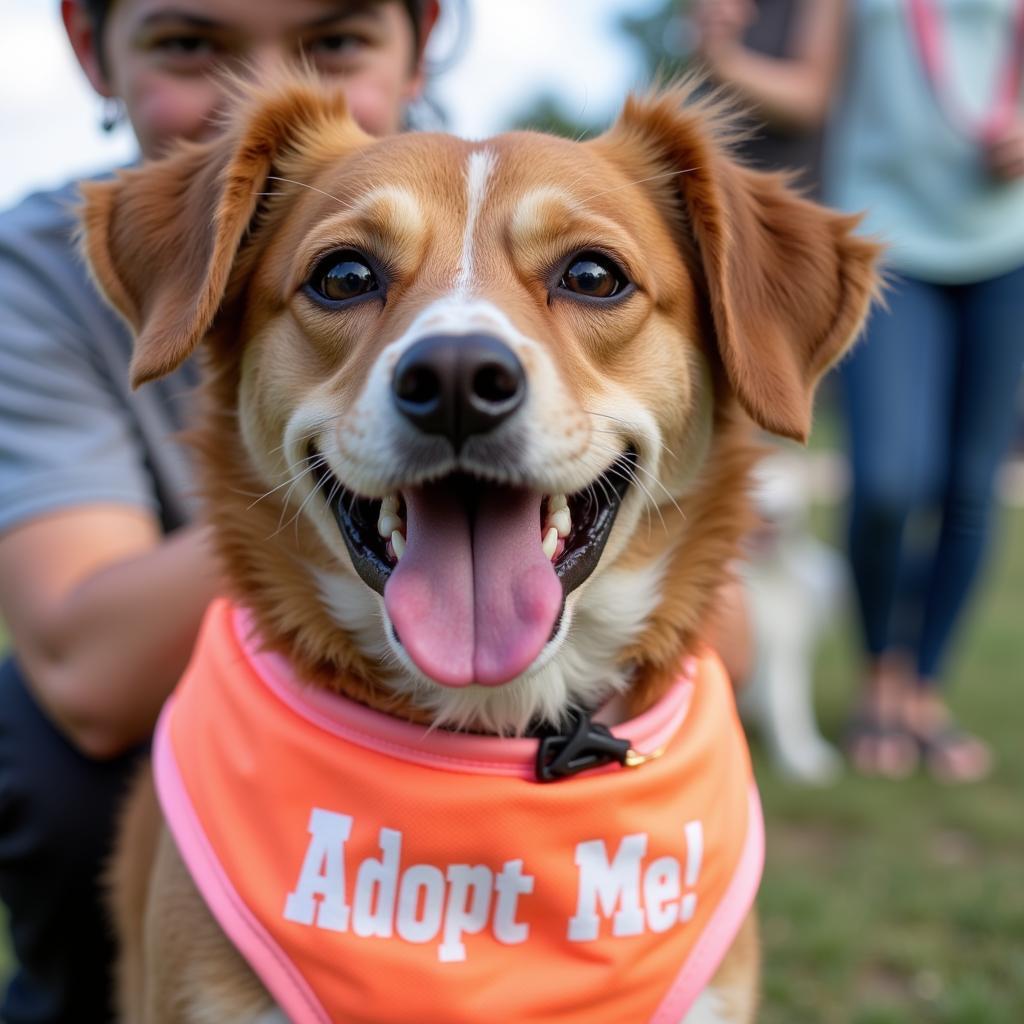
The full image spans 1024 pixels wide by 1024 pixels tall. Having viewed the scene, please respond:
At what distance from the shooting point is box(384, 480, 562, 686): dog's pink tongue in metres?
1.75

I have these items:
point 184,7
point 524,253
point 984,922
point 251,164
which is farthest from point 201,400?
point 984,922

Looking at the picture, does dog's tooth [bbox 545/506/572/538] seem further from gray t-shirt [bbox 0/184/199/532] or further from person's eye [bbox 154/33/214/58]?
person's eye [bbox 154/33/214/58]

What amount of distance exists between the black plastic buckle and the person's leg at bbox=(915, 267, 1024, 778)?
286 centimetres

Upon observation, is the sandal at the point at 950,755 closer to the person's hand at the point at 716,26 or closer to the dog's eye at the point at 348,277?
the person's hand at the point at 716,26

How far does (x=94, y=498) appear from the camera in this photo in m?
2.45

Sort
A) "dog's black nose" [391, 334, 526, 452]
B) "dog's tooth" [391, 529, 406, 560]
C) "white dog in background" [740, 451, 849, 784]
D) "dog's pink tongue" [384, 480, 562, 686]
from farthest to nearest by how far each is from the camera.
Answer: "white dog in background" [740, 451, 849, 784], "dog's tooth" [391, 529, 406, 560], "dog's pink tongue" [384, 480, 562, 686], "dog's black nose" [391, 334, 526, 452]

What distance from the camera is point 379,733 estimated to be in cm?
199

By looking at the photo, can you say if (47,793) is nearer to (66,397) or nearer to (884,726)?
(66,397)

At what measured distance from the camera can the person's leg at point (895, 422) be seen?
420cm

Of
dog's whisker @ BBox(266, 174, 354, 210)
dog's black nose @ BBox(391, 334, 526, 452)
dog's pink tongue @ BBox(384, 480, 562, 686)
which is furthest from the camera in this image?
dog's whisker @ BBox(266, 174, 354, 210)

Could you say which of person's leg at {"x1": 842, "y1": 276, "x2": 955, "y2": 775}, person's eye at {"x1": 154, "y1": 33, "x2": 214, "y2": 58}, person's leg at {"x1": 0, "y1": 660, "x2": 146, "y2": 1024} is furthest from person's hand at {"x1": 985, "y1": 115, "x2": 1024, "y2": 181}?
person's leg at {"x1": 0, "y1": 660, "x2": 146, "y2": 1024}

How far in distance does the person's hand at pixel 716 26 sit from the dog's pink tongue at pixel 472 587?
2.67 meters

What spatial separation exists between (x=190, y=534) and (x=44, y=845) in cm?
85

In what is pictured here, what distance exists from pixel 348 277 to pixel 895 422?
2.75m
